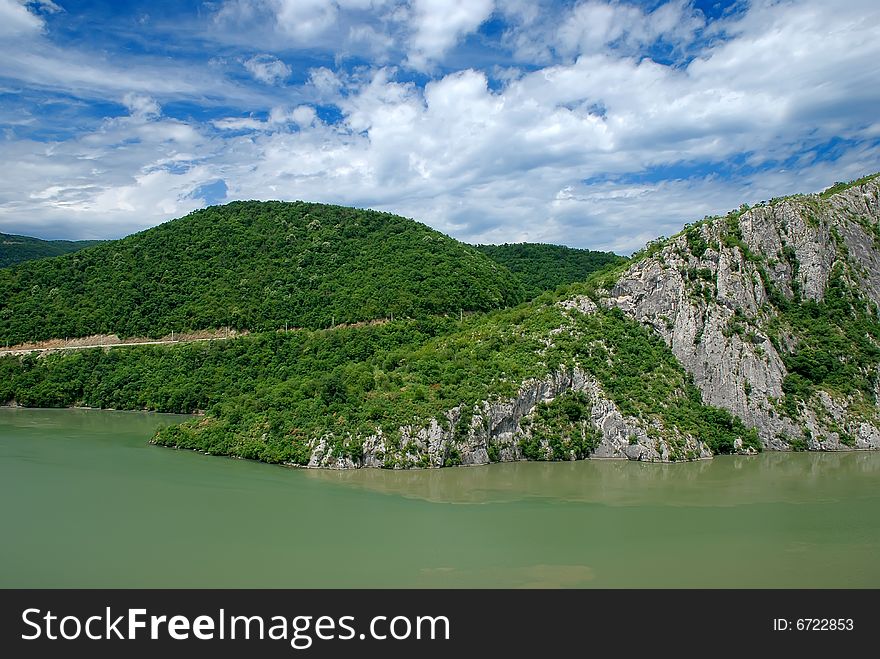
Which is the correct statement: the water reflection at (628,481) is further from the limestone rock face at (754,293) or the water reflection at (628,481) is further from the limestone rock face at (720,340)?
the limestone rock face at (754,293)

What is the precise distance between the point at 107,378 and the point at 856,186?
52421 mm

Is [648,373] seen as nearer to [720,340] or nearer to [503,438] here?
[720,340]

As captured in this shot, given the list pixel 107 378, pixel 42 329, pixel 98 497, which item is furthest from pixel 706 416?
pixel 42 329

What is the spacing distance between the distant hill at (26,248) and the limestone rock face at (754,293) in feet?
272

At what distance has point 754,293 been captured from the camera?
3578cm

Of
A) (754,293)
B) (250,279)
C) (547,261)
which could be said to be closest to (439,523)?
(754,293)

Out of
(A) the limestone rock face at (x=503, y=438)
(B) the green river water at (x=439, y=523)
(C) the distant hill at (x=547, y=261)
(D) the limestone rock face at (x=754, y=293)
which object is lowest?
(B) the green river water at (x=439, y=523)

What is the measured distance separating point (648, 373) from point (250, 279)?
37847 millimetres

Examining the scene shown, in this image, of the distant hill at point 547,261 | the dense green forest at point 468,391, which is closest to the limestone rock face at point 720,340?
the dense green forest at point 468,391

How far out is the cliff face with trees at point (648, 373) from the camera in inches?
1124

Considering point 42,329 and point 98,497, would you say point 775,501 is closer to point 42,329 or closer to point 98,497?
point 98,497

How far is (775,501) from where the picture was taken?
23.9 meters

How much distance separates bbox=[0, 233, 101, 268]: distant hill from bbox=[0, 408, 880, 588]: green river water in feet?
243

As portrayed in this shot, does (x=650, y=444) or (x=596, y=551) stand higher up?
(x=650, y=444)
